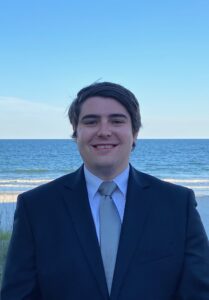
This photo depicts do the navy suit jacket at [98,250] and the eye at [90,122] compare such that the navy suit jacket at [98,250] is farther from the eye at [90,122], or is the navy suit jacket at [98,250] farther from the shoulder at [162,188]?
the eye at [90,122]

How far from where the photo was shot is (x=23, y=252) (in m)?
2.16

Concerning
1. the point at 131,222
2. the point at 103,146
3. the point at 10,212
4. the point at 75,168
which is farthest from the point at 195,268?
the point at 75,168

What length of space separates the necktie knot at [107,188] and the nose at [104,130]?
218 millimetres

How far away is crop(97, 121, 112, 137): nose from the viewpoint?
217 centimetres

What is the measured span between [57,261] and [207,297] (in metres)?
0.65

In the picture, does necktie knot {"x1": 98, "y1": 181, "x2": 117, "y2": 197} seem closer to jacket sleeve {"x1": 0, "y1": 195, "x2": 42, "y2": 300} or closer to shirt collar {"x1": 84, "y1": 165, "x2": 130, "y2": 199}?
shirt collar {"x1": 84, "y1": 165, "x2": 130, "y2": 199}

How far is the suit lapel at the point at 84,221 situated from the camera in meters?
2.07

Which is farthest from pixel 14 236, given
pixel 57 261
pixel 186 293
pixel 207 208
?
pixel 207 208

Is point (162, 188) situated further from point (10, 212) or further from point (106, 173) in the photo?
point (10, 212)

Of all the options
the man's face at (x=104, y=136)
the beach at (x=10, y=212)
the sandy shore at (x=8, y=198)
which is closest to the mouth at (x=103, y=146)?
the man's face at (x=104, y=136)

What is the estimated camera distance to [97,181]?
2.24 metres

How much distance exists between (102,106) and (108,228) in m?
0.53

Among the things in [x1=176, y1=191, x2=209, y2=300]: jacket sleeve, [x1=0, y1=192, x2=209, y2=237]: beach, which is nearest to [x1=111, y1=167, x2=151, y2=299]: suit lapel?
[x1=176, y1=191, x2=209, y2=300]: jacket sleeve

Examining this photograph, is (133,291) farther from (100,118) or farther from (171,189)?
(100,118)
